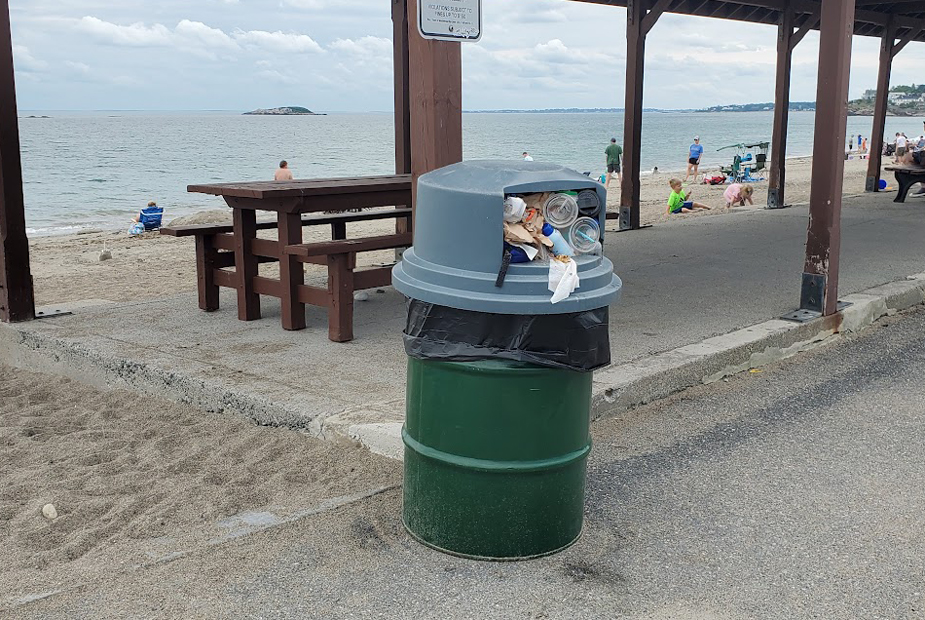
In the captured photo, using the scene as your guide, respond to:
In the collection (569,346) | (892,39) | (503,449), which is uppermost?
(892,39)

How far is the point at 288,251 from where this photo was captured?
239 inches

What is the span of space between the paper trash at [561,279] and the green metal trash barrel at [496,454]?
26 centimetres

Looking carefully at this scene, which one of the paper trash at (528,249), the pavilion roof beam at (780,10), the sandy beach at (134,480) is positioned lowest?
the sandy beach at (134,480)

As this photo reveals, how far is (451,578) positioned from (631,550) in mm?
686

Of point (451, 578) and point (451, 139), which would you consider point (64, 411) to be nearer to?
point (451, 139)

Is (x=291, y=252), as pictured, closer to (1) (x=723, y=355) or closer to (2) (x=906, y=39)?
(1) (x=723, y=355)

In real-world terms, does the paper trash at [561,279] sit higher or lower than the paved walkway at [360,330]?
higher

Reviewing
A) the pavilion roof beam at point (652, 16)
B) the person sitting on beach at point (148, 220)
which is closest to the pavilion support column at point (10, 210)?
the pavilion roof beam at point (652, 16)

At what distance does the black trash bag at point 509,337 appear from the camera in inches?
117

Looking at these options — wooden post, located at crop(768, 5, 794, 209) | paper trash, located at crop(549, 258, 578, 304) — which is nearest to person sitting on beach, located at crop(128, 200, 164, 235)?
wooden post, located at crop(768, 5, 794, 209)

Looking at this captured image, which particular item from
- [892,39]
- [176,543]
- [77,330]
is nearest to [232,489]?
[176,543]

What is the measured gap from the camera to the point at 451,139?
4.50m

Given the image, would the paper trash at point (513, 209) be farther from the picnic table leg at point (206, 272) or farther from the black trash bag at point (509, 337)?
the picnic table leg at point (206, 272)

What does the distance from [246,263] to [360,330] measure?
0.99m
